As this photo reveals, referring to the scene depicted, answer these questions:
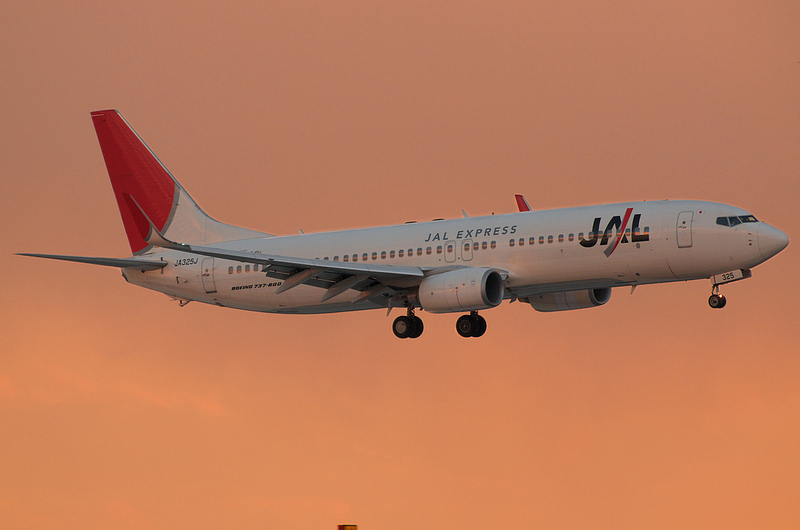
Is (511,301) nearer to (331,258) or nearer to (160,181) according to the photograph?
(331,258)

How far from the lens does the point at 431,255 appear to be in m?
54.1

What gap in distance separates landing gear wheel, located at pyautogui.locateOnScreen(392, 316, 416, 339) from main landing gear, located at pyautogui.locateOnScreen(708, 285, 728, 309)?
13530 mm

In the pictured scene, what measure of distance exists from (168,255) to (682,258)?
25.7m

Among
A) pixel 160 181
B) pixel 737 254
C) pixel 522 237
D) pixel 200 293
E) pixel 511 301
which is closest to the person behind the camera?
pixel 737 254

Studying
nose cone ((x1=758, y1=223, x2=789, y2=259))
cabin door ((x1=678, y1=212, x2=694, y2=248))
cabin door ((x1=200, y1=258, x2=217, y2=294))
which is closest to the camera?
nose cone ((x1=758, y1=223, x2=789, y2=259))

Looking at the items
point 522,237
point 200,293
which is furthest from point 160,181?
point 522,237

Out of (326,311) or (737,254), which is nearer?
(737,254)

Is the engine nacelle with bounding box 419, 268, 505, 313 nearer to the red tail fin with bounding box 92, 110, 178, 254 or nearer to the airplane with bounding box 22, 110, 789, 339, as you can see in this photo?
the airplane with bounding box 22, 110, 789, 339

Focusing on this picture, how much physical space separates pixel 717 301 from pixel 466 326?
1158 cm

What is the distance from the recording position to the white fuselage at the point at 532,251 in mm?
48656

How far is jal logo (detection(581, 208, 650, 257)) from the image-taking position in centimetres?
4919

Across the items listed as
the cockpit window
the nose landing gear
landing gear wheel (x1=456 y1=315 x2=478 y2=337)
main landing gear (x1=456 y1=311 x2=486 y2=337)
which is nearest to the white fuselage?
the cockpit window

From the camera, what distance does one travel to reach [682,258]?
4869cm

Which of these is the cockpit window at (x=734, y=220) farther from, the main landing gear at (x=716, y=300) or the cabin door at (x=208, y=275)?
the cabin door at (x=208, y=275)
